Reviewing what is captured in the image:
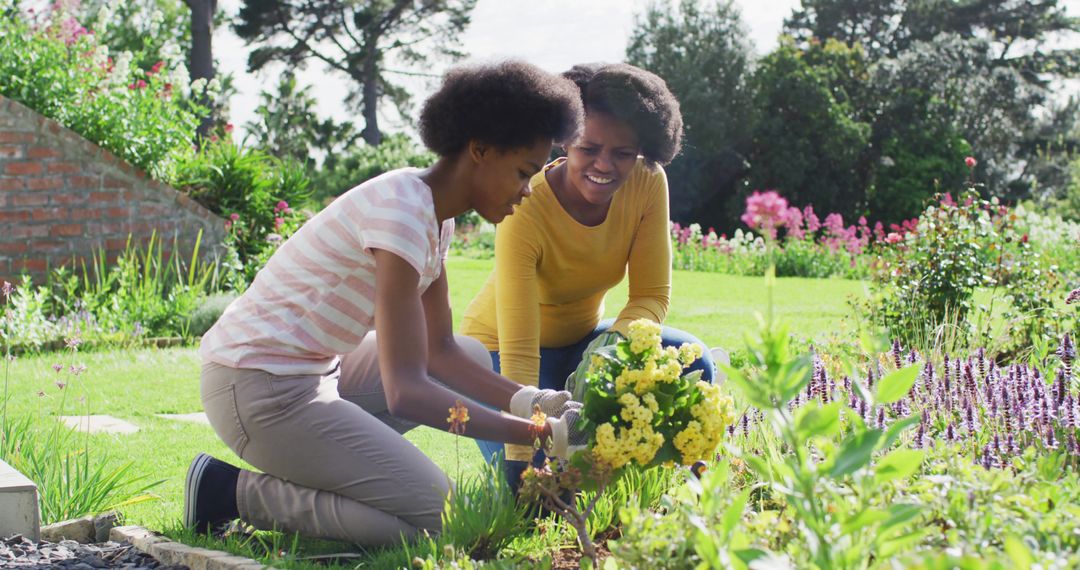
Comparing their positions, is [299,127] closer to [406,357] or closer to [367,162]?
[367,162]

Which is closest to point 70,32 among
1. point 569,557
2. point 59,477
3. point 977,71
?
point 59,477

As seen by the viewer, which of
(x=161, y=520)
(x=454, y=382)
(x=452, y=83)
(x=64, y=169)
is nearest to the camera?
(x=452, y=83)

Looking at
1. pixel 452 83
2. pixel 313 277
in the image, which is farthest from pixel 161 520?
pixel 452 83

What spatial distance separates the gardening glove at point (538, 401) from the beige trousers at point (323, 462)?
10.5 inches

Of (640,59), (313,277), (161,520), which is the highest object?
(640,59)

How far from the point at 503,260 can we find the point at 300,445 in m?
0.90

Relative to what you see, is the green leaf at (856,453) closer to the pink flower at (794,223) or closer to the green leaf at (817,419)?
the green leaf at (817,419)

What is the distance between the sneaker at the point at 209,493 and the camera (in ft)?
9.08

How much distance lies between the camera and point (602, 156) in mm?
3156

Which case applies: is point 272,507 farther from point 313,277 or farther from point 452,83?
point 452,83

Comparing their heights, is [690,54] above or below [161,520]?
above

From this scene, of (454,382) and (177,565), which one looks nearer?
Answer: (177,565)

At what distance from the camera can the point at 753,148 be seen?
27469 millimetres

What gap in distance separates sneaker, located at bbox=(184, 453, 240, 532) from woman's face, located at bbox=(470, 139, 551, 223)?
39.0 inches
